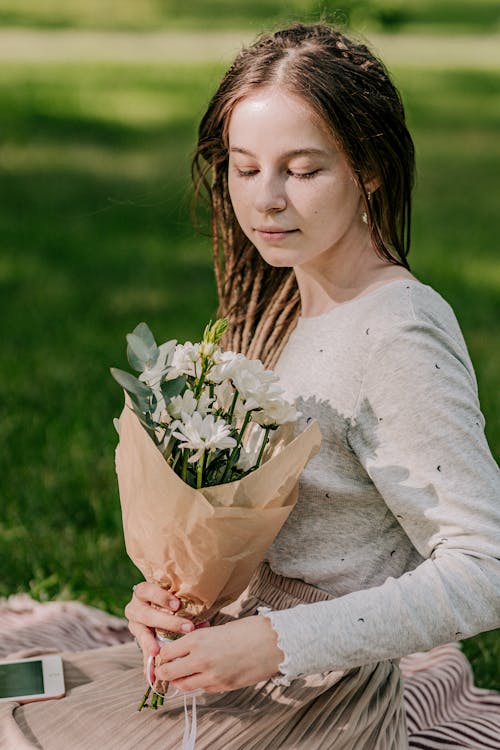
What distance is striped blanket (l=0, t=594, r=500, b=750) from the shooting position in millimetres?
2844

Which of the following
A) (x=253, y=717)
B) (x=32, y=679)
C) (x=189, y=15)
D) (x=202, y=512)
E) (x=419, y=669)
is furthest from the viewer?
(x=189, y=15)

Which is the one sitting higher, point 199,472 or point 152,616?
point 199,472

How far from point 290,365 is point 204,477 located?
1.25 feet

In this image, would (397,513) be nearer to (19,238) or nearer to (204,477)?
(204,477)

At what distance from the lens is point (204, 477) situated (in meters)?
2.04

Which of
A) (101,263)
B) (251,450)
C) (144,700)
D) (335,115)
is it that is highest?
(335,115)

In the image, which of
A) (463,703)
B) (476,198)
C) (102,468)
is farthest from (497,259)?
(463,703)

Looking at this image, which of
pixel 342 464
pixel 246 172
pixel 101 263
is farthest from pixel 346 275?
pixel 101 263

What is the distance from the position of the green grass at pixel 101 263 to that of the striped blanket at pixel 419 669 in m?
0.16

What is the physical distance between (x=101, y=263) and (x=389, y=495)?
5649mm

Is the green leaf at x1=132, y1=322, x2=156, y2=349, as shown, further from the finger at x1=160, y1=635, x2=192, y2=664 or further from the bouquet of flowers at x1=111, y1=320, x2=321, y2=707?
the finger at x1=160, y1=635, x2=192, y2=664

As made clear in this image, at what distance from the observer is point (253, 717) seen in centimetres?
213

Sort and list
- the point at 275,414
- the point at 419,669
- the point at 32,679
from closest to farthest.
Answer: the point at 275,414 → the point at 32,679 → the point at 419,669

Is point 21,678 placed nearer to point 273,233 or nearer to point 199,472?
point 199,472
